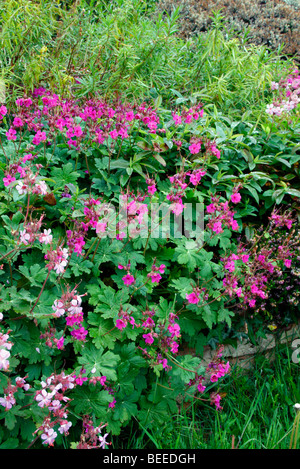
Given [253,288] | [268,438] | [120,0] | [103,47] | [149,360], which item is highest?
[120,0]

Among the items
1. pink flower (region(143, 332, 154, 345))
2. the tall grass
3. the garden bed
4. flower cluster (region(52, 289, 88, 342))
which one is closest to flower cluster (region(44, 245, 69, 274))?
flower cluster (region(52, 289, 88, 342))

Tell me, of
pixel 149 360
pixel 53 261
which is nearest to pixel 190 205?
pixel 149 360

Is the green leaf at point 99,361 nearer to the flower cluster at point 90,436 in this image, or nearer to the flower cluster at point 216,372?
the flower cluster at point 90,436

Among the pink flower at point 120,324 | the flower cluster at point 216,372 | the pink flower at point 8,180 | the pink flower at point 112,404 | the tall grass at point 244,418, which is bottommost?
the tall grass at point 244,418

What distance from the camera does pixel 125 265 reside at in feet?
7.18

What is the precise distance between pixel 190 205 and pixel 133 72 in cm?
150

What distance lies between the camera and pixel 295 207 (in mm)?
2812

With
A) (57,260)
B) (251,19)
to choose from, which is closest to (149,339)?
(57,260)

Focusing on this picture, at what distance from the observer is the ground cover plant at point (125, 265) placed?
1.85 metres

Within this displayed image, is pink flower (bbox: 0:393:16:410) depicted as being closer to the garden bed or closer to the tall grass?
the tall grass

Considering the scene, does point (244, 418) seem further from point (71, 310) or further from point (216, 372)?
point (71, 310)

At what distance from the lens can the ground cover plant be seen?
185 cm

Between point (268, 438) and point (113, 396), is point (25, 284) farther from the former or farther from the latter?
point (268, 438)

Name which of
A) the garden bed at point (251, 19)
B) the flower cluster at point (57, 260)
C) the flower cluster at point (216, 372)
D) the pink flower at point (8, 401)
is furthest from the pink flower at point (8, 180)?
the garden bed at point (251, 19)
